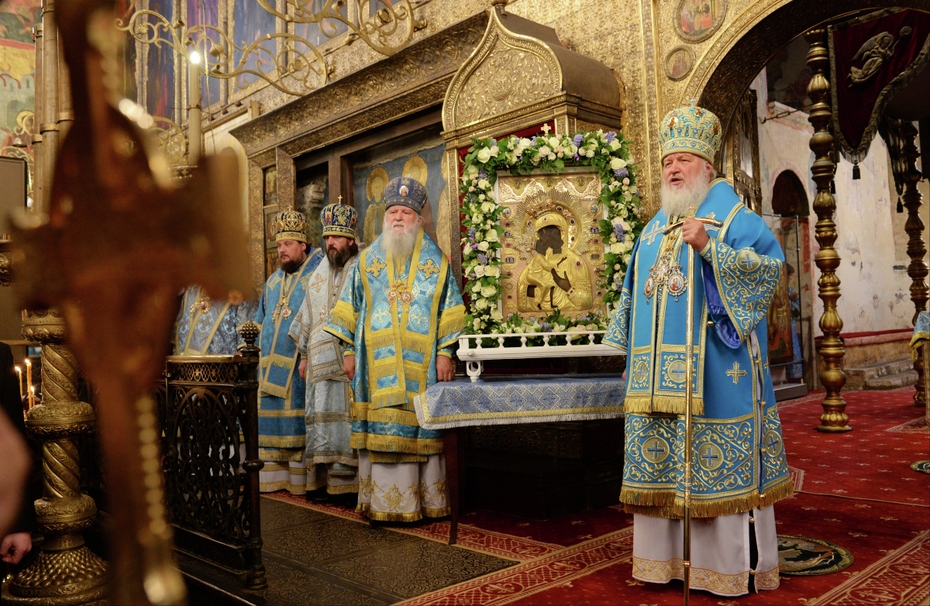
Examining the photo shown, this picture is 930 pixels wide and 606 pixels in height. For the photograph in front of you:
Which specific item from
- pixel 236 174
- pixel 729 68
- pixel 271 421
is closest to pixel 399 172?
pixel 271 421

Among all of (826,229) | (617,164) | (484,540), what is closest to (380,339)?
(484,540)

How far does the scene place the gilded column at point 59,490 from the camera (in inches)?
71.7

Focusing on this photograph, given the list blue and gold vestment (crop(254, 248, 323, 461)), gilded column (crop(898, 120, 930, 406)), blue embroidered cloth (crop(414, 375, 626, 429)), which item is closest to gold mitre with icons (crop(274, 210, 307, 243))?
blue and gold vestment (crop(254, 248, 323, 461))

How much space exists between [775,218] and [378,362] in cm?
908

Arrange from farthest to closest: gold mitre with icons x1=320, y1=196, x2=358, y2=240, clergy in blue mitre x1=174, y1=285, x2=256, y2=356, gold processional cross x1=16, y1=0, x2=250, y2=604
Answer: clergy in blue mitre x1=174, y1=285, x2=256, y2=356
gold mitre with icons x1=320, y1=196, x2=358, y2=240
gold processional cross x1=16, y1=0, x2=250, y2=604

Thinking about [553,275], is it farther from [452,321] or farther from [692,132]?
[692,132]

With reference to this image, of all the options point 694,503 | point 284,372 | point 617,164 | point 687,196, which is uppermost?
point 617,164

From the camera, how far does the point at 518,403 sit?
4.05m

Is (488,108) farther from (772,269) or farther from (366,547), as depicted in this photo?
(366,547)

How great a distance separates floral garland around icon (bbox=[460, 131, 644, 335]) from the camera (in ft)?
15.0

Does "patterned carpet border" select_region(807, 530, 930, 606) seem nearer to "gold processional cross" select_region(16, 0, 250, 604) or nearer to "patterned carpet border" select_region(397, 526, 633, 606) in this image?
"patterned carpet border" select_region(397, 526, 633, 606)

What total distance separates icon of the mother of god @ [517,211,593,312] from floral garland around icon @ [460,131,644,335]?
12 cm

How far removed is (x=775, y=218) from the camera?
466 inches

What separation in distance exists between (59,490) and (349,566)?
211 cm
